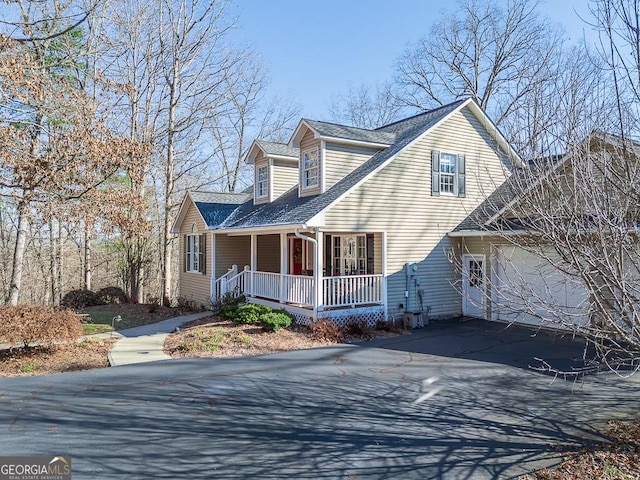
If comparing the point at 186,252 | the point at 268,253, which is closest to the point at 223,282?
the point at 268,253

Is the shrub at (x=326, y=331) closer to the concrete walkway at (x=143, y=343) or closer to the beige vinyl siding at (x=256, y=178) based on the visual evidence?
the concrete walkway at (x=143, y=343)

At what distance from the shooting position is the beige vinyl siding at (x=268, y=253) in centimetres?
1853

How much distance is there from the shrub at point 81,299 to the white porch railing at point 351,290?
12843 millimetres

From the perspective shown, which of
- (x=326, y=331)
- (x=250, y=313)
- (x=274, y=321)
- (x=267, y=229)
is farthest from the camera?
(x=267, y=229)

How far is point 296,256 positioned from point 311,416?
38.8 ft

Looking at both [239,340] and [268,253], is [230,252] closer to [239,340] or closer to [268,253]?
[268,253]

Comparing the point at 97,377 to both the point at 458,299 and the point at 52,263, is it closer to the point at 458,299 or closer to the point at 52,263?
the point at 458,299

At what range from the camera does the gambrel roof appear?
13.0m

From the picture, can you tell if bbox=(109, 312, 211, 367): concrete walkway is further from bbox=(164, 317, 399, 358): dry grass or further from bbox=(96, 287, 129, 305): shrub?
bbox=(96, 287, 129, 305): shrub

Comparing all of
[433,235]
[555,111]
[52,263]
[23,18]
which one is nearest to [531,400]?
[555,111]

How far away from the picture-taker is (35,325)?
9.45 metres

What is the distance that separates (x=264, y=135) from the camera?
3269 cm

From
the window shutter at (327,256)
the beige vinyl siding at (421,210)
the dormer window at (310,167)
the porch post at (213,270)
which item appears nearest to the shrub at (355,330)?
the beige vinyl siding at (421,210)

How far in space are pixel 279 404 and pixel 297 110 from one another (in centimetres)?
3017
